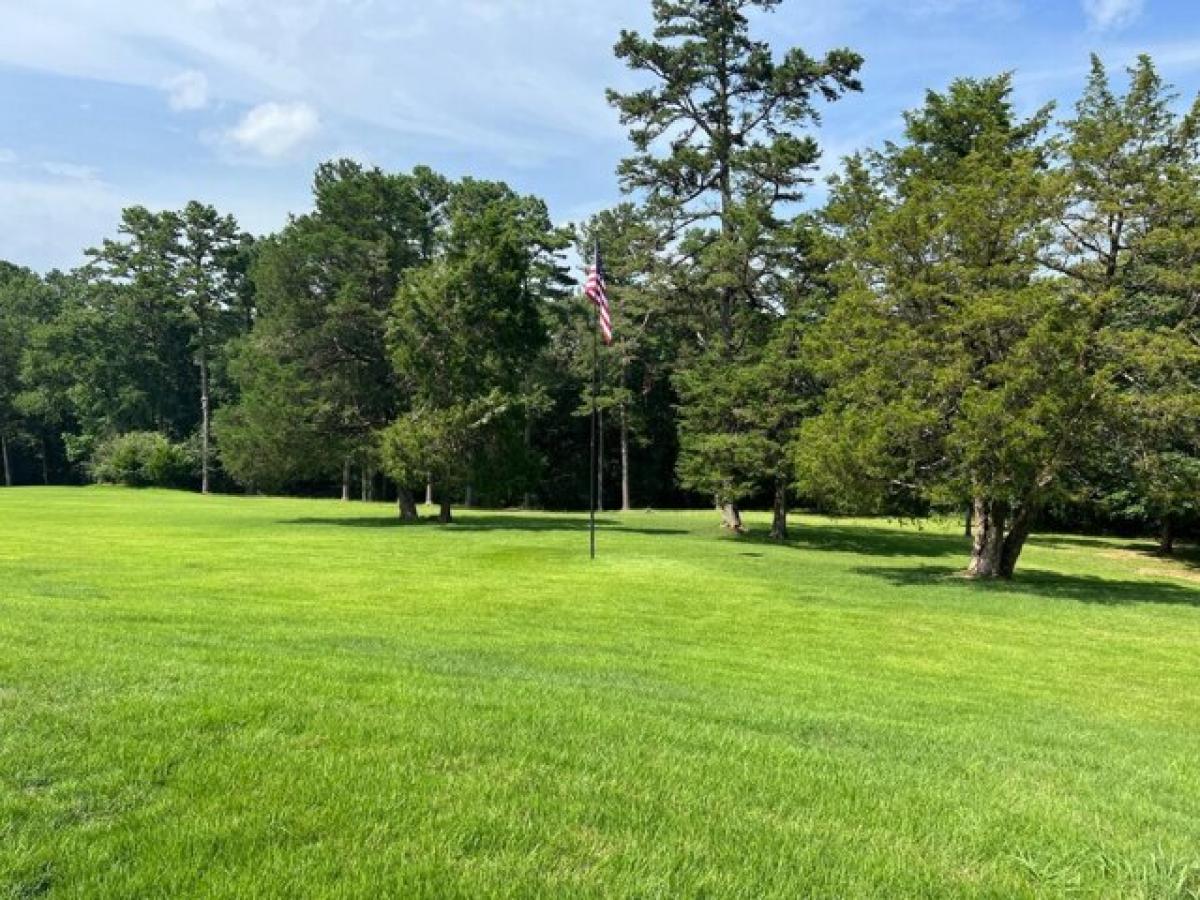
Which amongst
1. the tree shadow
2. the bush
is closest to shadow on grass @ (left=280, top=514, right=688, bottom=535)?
the tree shadow

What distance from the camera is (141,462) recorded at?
64.9 meters

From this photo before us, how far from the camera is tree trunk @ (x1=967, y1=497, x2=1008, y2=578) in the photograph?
24.6m

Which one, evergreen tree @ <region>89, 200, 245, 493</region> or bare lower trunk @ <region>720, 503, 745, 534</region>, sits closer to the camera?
bare lower trunk @ <region>720, 503, 745, 534</region>

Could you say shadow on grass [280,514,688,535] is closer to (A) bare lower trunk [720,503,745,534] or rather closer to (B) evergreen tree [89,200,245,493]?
(A) bare lower trunk [720,503,745,534]

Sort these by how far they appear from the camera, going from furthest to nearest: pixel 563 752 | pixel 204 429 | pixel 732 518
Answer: pixel 204 429 < pixel 732 518 < pixel 563 752

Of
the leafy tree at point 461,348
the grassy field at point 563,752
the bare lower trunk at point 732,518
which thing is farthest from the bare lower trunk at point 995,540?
the leafy tree at point 461,348

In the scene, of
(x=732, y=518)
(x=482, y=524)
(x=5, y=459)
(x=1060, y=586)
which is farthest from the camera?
(x=5, y=459)

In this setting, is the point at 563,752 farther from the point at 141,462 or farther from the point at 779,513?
the point at 141,462

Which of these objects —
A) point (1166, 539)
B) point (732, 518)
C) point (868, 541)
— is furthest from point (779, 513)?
point (1166, 539)

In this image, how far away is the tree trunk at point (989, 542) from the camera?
24562 millimetres

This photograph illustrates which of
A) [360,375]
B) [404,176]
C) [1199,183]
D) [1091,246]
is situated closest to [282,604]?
[1091,246]

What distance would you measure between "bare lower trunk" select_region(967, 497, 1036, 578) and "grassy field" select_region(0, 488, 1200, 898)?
8989 mm

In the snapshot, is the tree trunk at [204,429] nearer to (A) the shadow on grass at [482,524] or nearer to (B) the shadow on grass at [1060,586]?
(A) the shadow on grass at [482,524]

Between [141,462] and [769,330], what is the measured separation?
1938 inches
